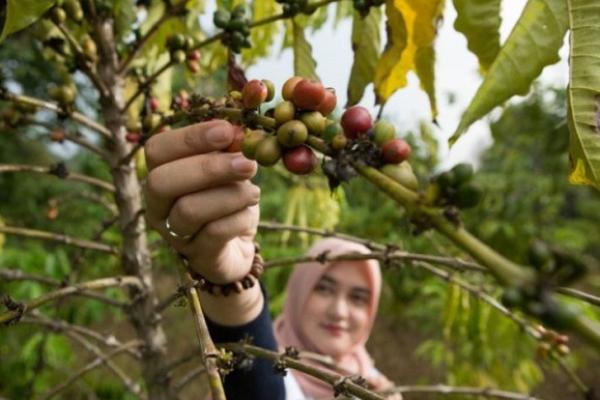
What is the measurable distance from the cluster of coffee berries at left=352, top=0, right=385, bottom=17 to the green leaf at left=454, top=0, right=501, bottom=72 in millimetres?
366

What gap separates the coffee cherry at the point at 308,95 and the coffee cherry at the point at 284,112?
0.04 feet

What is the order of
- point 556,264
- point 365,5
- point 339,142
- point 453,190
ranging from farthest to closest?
point 365,5
point 339,142
point 453,190
point 556,264

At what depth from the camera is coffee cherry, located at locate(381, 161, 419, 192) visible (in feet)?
2.07

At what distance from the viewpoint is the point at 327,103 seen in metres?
0.77

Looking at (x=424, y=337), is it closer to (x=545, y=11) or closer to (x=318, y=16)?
(x=318, y=16)

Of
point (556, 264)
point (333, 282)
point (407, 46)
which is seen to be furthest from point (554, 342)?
point (333, 282)

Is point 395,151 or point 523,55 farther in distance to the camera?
point 523,55

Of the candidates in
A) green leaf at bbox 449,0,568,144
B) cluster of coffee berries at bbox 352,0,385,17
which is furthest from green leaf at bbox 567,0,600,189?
cluster of coffee berries at bbox 352,0,385,17

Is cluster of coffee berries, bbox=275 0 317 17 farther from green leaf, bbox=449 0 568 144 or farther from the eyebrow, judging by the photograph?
A: the eyebrow

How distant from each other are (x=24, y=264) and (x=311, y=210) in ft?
7.93

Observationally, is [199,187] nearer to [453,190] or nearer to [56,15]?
[453,190]

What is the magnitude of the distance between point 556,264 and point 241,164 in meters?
0.56

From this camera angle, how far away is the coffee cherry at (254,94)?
0.79 metres

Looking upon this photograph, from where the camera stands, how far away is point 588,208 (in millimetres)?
11812
